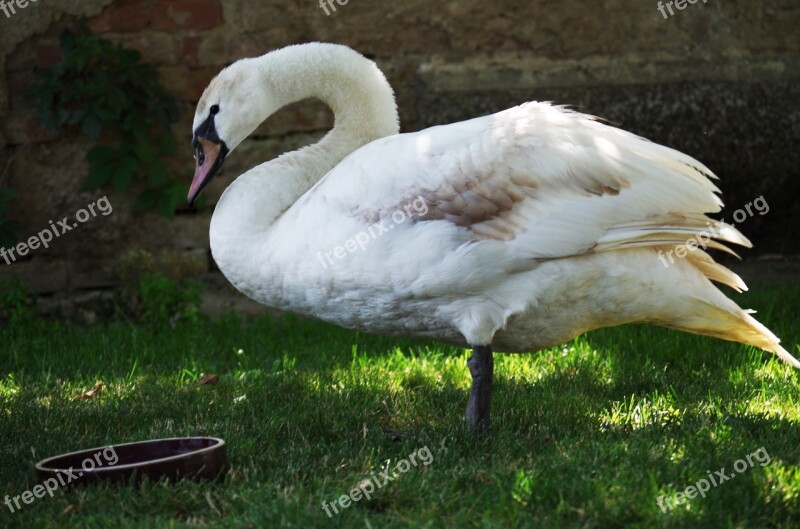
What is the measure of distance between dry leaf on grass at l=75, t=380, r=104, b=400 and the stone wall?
1942 millimetres

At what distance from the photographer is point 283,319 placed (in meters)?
6.14

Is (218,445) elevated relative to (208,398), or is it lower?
elevated

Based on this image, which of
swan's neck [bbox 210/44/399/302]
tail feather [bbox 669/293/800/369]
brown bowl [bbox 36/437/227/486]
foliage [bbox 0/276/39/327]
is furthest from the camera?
foliage [bbox 0/276/39/327]

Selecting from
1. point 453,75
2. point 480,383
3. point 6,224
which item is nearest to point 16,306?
point 6,224

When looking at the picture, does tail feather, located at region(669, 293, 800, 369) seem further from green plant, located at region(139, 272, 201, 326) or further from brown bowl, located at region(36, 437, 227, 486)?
green plant, located at region(139, 272, 201, 326)

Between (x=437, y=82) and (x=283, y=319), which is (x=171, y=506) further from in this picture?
(x=437, y=82)

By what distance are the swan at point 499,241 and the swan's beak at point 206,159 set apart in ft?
1.35

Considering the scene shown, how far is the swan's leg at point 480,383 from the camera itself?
148 inches

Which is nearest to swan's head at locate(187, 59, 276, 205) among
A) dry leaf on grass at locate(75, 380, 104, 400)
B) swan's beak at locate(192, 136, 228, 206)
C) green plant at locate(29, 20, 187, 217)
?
swan's beak at locate(192, 136, 228, 206)

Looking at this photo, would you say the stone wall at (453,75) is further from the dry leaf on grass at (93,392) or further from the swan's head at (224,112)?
the swan's head at (224,112)

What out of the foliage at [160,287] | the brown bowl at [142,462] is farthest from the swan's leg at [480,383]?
the foliage at [160,287]

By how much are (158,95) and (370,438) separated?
10.8 feet

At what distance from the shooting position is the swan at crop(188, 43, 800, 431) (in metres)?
3.60

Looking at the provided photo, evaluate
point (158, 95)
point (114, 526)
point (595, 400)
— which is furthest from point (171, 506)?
point (158, 95)
